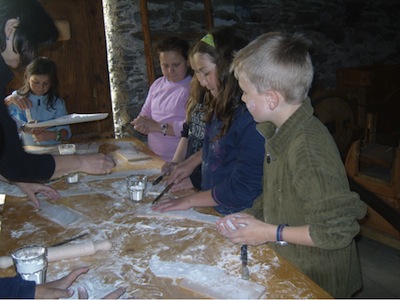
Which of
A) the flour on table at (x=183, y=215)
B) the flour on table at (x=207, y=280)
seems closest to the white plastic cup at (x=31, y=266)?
the flour on table at (x=207, y=280)

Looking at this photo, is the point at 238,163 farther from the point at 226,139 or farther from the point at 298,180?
the point at 298,180

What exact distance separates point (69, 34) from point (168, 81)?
1560 mm

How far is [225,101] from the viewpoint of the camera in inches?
78.1

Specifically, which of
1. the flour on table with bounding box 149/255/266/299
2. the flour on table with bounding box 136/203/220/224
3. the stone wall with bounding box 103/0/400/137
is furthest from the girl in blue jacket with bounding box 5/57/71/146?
the flour on table with bounding box 149/255/266/299

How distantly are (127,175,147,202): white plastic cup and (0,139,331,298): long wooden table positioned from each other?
0.11 ft

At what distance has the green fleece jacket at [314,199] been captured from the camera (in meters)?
1.34

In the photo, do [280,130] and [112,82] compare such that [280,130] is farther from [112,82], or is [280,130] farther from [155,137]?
[112,82]

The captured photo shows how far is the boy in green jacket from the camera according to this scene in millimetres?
1345

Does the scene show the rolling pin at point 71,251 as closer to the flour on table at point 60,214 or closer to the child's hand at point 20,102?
the flour on table at point 60,214

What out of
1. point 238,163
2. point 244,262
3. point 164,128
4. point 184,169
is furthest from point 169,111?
point 244,262

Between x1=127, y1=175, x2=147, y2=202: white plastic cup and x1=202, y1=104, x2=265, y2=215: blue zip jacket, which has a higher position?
x1=202, y1=104, x2=265, y2=215: blue zip jacket

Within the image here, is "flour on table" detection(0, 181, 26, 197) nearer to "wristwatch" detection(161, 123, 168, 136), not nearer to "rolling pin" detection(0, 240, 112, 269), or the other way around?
"rolling pin" detection(0, 240, 112, 269)

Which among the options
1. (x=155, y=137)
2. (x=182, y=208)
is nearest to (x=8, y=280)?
(x=182, y=208)

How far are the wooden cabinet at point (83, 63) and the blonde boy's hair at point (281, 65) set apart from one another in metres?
3.29
